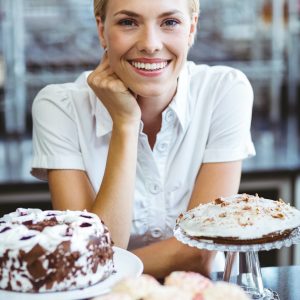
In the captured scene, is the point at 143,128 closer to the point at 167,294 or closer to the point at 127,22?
the point at 127,22

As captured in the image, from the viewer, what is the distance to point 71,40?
556 cm

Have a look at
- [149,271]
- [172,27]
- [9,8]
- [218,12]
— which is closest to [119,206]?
[149,271]

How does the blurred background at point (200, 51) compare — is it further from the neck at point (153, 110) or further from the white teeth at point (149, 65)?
the white teeth at point (149, 65)

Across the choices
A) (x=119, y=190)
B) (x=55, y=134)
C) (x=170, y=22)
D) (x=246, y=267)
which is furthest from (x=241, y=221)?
(x=55, y=134)

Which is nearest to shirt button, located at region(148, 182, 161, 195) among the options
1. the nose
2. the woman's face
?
the woman's face

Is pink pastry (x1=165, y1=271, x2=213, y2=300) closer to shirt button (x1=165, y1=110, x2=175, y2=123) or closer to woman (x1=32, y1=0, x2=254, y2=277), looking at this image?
woman (x1=32, y1=0, x2=254, y2=277)

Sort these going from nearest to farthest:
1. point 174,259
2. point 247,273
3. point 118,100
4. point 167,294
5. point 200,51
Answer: point 167,294 → point 247,273 → point 174,259 → point 118,100 → point 200,51

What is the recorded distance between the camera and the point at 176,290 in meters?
0.84

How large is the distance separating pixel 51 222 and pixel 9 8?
4363 mm

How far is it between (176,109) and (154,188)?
19cm

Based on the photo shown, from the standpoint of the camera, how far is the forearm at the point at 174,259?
1474mm

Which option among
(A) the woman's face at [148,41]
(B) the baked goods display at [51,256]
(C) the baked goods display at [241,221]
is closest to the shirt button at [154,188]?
(A) the woman's face at [148,41]

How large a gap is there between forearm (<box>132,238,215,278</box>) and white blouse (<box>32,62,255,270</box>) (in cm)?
23

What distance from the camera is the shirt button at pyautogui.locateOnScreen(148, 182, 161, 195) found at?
1.75 metres
